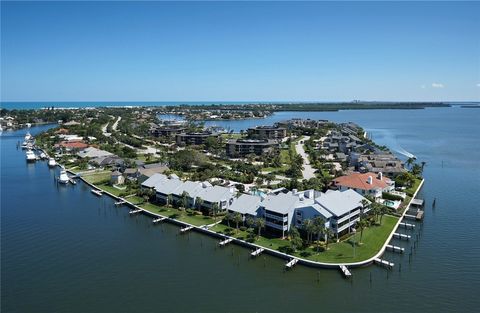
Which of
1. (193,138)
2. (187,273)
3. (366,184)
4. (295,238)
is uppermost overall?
(193,138)

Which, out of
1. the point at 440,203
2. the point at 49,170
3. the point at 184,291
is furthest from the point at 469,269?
the point at 49,170

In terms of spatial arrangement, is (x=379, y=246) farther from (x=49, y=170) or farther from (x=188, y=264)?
(x=49, y=170)

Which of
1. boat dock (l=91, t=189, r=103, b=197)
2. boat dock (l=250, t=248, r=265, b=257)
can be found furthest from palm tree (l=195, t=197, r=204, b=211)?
boat dock (l=91, t=189, r=103, b=197)

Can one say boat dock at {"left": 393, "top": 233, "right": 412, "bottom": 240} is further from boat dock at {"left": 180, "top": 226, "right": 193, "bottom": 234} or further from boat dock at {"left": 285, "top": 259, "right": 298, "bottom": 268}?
boat dock at {"left": 180, "top": 226, "right": 193, "bottom": 234}

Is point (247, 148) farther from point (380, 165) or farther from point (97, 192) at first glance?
point (97, 192)

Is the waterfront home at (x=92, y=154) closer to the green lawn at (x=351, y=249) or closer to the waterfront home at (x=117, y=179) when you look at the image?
the waterfront home at (x=117, y=179)

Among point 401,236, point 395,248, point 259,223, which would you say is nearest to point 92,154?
point 259,223
